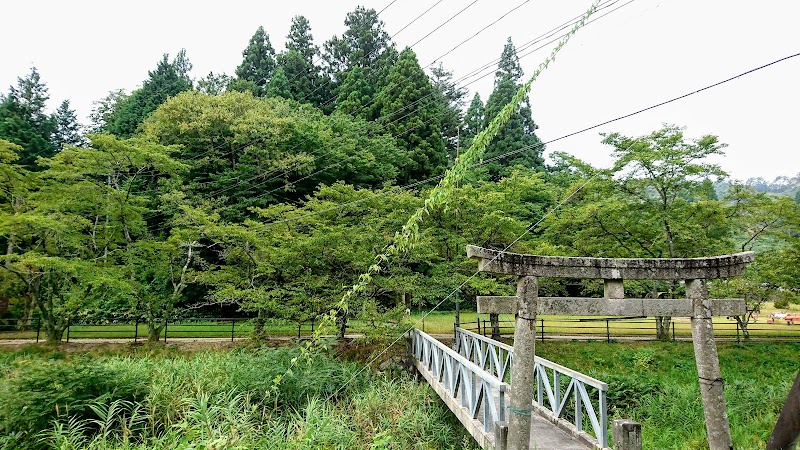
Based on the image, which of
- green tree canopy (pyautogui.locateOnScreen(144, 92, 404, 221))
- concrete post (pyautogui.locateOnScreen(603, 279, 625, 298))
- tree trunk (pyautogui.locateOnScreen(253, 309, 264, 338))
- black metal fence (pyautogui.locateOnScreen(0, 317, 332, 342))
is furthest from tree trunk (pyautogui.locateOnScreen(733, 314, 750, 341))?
tree trunk (pyautogui.locateOnScreen(253, 309, 264, 338))

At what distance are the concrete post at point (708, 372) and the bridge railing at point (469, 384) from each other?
2.71m

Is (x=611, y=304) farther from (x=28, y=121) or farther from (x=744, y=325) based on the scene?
(x=28, y=121)

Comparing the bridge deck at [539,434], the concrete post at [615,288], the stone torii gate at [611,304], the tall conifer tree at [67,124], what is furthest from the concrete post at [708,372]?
the tall conifer tree at [67,124]

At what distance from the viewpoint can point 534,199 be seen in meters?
24.9

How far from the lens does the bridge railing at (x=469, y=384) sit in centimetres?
594

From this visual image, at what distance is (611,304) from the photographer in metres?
5.87

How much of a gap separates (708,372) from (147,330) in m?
17.7

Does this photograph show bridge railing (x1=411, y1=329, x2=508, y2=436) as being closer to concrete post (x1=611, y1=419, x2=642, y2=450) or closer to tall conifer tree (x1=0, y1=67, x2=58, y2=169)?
concrete post (x1=611, y1=419, x2=642, y2=450)

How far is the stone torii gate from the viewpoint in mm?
5449

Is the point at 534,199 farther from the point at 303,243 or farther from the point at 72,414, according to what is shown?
the point at 72,414

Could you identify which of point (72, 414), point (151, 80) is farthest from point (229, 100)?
point (72, 414)

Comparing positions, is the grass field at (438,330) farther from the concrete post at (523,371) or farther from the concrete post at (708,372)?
the concrete post at (523,371)

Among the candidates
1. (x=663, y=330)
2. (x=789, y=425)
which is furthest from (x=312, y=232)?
(x=663, y=330)

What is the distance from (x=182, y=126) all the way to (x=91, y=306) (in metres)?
10.3
